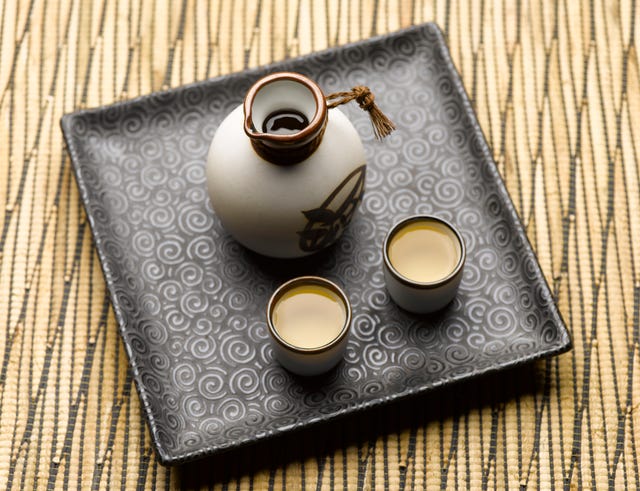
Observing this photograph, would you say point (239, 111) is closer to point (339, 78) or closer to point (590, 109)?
point (339, 78)

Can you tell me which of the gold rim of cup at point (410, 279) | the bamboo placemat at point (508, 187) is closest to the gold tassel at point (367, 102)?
the gold rim of cup at point (410, 279)

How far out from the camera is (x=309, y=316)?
98 centimetres

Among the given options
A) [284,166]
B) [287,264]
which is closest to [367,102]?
[284,166]

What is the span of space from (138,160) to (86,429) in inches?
13.8

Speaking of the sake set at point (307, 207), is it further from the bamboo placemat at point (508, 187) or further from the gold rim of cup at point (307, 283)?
the bamboo placemat at point (508, 187)

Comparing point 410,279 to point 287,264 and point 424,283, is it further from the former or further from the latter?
point 287,264

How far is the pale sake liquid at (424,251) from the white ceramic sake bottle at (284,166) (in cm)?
9

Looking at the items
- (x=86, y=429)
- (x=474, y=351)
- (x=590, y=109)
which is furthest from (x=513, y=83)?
(x=86, y=429)

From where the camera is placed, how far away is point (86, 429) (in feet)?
3.41

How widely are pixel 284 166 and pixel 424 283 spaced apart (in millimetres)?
207

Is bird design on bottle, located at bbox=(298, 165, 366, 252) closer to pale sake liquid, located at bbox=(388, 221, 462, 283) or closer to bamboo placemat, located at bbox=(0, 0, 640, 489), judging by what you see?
pale sake liquid, located at bbox=(388, 221, 462, 283)

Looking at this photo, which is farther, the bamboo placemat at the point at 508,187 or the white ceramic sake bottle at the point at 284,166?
the bamboo placemat at the point at 508,187

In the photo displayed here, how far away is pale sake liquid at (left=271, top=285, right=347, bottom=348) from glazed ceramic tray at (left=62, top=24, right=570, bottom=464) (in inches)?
2.3

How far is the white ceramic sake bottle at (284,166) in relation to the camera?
92cm
